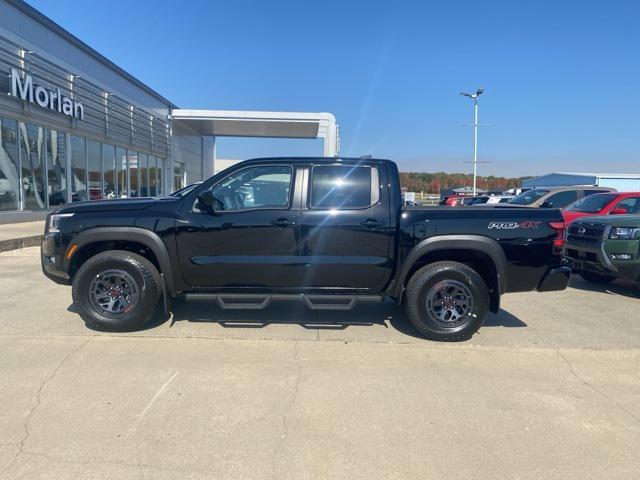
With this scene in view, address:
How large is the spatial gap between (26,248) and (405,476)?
11.2 metres

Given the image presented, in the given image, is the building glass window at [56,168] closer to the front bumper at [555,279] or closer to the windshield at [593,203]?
the windshield at [593,203]

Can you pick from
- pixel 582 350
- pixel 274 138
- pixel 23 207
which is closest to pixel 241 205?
pixel 582 350

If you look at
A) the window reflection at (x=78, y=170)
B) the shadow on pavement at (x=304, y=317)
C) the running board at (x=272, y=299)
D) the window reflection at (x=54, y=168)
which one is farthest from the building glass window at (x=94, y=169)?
the running board at (x=272, y=299)

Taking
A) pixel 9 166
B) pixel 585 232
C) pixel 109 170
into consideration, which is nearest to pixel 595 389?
pixel 585 232

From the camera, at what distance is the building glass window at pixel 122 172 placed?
21.0 meters

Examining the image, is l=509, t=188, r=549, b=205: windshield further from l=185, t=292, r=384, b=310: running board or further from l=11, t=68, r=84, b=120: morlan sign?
l=11, t=68, r=84, b=120: morlan sign

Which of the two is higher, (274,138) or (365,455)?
(274,138)

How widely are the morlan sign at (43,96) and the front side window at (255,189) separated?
11.8 meters

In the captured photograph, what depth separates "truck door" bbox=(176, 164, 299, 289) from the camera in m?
4.89

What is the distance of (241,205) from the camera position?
5020 mm

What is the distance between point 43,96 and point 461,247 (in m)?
14.8

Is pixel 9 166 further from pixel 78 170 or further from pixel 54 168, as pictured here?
pixel 78 170

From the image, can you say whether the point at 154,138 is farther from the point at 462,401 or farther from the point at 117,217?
the point at 462,401

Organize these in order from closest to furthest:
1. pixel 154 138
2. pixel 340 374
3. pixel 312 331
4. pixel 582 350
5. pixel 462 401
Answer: pixel 462 401 → pixel 340 374 → pixel 582 350 → pixel 312 331 → pixel 154 138
